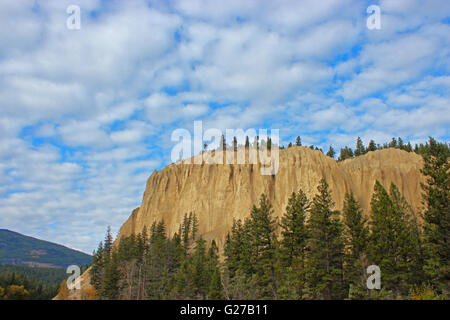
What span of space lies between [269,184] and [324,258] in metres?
44.1

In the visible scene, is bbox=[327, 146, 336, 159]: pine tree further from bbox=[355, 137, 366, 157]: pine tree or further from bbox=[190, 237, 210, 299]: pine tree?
bbox=[190, 237, 210, 299]: pine tree

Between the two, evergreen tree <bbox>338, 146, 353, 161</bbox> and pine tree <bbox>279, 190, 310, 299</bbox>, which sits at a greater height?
evergreen tree <bbox>338, 146, 353, 161</bbox>

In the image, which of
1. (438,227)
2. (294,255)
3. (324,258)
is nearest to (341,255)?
(324,258)

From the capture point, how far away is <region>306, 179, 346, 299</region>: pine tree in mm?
26891

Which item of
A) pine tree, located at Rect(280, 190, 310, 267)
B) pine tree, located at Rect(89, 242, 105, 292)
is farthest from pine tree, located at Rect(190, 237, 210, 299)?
pine tree, located at Rect(89, 242, 105, 292)

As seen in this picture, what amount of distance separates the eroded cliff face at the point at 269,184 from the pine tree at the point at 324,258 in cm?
3390

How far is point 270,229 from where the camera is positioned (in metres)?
34.4

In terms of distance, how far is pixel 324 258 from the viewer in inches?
1118

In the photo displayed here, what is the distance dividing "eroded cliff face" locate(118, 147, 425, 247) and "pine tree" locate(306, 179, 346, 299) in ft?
111

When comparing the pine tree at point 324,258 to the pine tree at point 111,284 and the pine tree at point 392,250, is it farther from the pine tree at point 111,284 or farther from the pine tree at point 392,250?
the pine tree at point 111,284

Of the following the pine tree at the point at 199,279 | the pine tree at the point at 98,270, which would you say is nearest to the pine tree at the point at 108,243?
the pine tree at the point at 98,270

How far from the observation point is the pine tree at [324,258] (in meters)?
26.9

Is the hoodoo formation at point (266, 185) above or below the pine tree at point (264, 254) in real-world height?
above
